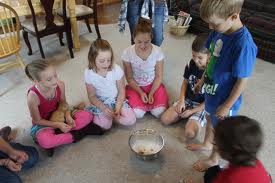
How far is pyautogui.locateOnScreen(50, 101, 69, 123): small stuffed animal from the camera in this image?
65.5 inches

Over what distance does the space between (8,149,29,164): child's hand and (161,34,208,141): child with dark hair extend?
2.90ft

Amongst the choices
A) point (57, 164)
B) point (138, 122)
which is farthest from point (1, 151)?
point (138, 122)

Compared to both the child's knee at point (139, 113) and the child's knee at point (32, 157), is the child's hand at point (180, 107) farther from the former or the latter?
the child's knee at point (32, 157)

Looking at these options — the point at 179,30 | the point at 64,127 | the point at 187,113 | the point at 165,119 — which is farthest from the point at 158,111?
the point at 179,30

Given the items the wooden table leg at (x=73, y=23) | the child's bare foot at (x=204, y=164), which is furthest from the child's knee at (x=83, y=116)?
the wooden table leg at (x=73, y=23)

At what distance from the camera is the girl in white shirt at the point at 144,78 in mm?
1834

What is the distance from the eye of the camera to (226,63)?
1.13 meters

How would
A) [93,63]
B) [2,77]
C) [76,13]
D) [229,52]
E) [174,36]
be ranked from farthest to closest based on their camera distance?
[174,36] → [76,13] → [2,77] → [93,63] → [229,52]

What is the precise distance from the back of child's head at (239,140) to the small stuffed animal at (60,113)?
1070 mm

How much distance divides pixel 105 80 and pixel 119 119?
0.27 metres

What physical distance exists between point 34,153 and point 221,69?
111 centimetres

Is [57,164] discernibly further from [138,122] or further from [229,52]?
[229,52]

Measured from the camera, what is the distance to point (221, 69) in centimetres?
116

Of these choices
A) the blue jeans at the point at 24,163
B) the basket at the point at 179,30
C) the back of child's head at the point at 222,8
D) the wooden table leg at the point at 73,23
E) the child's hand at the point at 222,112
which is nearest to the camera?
the back of child's head at the point at 222,8
